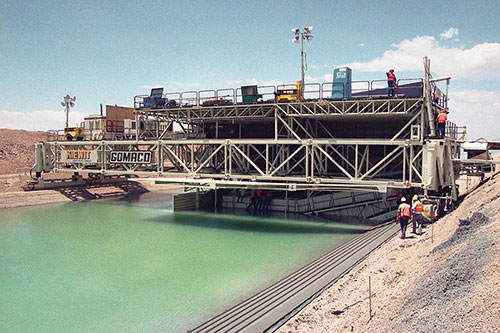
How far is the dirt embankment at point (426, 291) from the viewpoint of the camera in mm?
6203

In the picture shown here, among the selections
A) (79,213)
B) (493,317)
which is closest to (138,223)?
(79,213)

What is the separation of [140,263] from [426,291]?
11.2 meters

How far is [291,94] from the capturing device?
22328 mm

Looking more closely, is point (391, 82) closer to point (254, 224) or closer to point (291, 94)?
point (291, 94)

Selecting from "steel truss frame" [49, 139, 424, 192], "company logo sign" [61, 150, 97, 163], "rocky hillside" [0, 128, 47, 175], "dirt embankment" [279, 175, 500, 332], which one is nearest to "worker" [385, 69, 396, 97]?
"steel truss frame" [49, 139, 424, 192]

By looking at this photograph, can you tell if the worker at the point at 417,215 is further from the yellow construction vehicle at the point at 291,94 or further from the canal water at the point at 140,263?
the yellow construction vehicle at the point at 291,94

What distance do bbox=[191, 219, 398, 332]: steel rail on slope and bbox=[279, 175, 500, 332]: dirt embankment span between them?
392 millimetres

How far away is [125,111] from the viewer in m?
34.8

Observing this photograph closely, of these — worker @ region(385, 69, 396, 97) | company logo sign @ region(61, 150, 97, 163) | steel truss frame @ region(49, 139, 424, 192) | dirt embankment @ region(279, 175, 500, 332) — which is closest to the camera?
dirt embankment @ region(279, 175, 500, 332)

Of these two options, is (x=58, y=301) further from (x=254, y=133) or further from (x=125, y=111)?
(x=125, y=111)

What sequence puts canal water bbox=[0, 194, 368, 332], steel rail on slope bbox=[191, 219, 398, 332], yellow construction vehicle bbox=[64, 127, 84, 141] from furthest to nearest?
yellow construction vehicle bbox=[64, 127, 84, 141]
canal water bbox=[0, 194, 368, 332]
steel rail on slope bbox=[191, 219, 398, 332]

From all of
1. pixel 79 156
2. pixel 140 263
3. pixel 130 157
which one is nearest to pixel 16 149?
pixel 79 156

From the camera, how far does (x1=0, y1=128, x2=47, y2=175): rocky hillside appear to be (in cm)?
4412

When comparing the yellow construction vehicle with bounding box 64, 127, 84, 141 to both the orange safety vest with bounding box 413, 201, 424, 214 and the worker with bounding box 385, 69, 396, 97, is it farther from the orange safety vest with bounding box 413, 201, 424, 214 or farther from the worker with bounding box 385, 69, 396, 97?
the orange safety vest with bounding box 413, 201, 424, 214
